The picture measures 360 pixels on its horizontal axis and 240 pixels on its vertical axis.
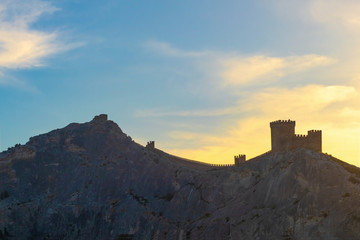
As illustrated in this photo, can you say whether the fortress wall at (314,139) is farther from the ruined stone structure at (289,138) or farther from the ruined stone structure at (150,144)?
the ruined stone structure at (150,144)

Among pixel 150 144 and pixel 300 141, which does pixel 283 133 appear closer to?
pixel 300 141

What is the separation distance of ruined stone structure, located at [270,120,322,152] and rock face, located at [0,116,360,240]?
3.04 meters

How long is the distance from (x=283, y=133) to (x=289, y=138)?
5.52 feet

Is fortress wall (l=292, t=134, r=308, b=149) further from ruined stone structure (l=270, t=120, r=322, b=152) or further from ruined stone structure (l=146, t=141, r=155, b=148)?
ruined stone structure (l=146, t=141, r=155, b=148)

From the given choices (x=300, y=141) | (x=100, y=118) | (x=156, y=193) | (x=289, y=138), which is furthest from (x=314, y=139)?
(x=100, y=118)

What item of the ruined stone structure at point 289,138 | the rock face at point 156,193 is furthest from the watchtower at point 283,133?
the rock face at point 156,193

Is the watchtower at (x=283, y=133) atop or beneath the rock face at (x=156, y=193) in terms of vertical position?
atop

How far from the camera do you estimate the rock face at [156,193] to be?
291ft

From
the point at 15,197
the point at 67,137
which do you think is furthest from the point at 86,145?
the point at 15,197

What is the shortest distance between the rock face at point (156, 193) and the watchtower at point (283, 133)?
2.94 meters

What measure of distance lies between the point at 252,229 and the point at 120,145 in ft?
174

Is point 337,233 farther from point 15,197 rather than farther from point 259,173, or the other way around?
point 15,197

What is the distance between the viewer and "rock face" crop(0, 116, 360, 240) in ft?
291

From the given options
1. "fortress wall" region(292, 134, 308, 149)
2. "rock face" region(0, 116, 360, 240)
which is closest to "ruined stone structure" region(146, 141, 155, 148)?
"rock face" region(0, 116, 360, 240)
